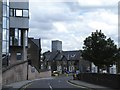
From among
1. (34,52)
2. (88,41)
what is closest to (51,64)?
(34,52)

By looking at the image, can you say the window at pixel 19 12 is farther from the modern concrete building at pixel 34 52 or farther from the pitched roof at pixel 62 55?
the pitched roof at pixel 62 55

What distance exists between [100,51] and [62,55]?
105850 mm

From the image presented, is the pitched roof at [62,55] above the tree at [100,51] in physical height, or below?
above

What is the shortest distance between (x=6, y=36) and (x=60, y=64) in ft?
329

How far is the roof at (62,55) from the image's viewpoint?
150 metres

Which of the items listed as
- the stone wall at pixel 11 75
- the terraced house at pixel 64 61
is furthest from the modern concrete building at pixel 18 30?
the terraced house at pixel 64 61

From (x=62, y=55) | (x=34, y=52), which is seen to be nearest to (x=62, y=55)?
(x=62, y=55)

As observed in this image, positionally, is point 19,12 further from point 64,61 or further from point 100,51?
point 64,61

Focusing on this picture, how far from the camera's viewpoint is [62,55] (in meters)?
155

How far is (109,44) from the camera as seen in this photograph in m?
50.2

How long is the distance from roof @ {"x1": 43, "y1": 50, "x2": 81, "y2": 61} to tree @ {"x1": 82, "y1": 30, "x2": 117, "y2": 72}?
94.6 m

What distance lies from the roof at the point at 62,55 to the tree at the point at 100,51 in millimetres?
94621

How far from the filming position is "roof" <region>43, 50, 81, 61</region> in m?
150

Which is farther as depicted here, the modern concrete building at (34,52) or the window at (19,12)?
the modern concrete building at (34,52)
